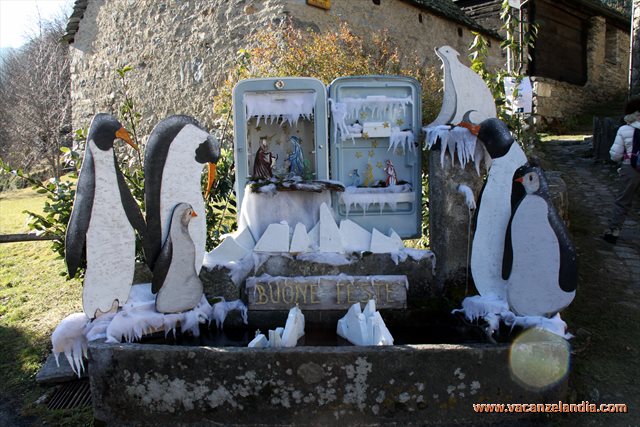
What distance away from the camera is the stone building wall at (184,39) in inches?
351

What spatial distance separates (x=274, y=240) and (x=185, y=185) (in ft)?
2.87

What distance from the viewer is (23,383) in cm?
376

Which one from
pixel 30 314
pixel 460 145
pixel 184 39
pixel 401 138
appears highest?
pixel 184 39

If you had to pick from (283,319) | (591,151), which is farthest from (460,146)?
(591,151)

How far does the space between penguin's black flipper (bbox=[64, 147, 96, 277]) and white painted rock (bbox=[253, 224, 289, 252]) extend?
130cm

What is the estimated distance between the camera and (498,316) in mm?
3496

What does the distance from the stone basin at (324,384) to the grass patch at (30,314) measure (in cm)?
69

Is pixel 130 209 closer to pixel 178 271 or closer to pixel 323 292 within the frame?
pixel 178 271

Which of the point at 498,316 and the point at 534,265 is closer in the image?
the point at 534,265

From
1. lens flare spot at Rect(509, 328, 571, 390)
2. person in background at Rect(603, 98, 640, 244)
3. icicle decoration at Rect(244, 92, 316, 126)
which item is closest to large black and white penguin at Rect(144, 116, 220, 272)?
icicle decoration at Rect(244, 92, 316, 126)

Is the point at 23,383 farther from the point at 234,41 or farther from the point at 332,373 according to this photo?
the point at 234,41

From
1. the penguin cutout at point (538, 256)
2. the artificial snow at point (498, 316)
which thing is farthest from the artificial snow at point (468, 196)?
the artificial snow at point (498, 316)

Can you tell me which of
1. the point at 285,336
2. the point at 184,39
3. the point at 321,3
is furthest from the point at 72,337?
the point at 184,39

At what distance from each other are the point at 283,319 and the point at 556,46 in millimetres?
13464
